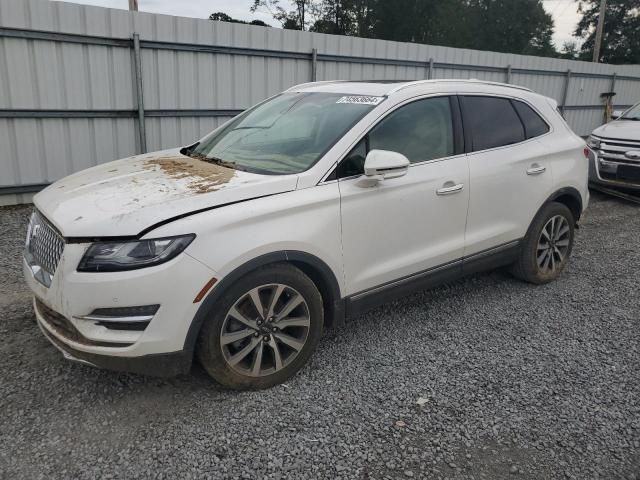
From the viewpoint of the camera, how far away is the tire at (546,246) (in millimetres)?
4613

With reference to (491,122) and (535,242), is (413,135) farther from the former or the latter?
(535,242)

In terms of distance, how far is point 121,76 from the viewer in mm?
7207

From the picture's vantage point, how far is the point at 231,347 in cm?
297

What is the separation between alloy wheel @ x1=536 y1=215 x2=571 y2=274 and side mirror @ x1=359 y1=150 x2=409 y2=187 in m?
2.04

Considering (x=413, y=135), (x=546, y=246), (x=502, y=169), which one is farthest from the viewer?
(x=546, y=246)

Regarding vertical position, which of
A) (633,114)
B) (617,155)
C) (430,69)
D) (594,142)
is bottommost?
(617,155)

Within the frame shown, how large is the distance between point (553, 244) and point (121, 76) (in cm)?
580

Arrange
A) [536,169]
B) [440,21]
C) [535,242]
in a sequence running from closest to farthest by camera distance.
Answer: [536,169]
[535,242]
[440,21]

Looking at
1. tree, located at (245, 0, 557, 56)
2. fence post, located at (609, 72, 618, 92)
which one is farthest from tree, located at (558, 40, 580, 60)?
fence post, located at (609, 72, 618, 92)

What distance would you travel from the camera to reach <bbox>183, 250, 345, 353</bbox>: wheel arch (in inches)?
108

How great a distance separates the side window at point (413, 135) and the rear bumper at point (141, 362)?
1430 mm

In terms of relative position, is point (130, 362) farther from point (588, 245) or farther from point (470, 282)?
point (588, 245)

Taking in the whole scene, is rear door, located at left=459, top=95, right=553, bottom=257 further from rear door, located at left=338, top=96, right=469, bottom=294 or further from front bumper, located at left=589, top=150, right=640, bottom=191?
front bumper, located at left=589, top=150, right=640, bottom=191

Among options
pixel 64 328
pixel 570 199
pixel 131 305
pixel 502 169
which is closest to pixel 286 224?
pixel 131 305
